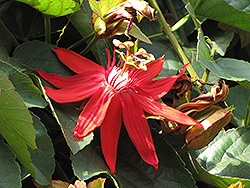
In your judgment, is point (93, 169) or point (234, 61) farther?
point (234, 61)

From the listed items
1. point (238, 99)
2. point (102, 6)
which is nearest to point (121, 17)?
point (102, 6)

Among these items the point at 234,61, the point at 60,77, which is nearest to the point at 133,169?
the point at 60,77

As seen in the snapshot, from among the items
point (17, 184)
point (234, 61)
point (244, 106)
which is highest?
point (17, 184)

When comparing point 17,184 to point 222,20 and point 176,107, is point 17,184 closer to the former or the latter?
point 176,107

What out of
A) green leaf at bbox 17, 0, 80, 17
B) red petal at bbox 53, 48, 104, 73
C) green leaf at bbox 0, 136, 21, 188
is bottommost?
green leaf at bbox 0, 136, 21, 188

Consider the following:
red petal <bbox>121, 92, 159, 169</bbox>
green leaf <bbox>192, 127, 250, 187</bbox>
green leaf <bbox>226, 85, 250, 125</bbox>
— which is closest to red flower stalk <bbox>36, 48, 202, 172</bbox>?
red petal <bbox>121, 92, 159, 169</bbox>

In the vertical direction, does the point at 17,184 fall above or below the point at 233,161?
above

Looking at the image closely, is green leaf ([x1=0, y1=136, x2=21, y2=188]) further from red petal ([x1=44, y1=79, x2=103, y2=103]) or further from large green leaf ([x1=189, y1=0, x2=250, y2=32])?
large green leaf ([x1=189, y1=0, x2=250, y2=32])
